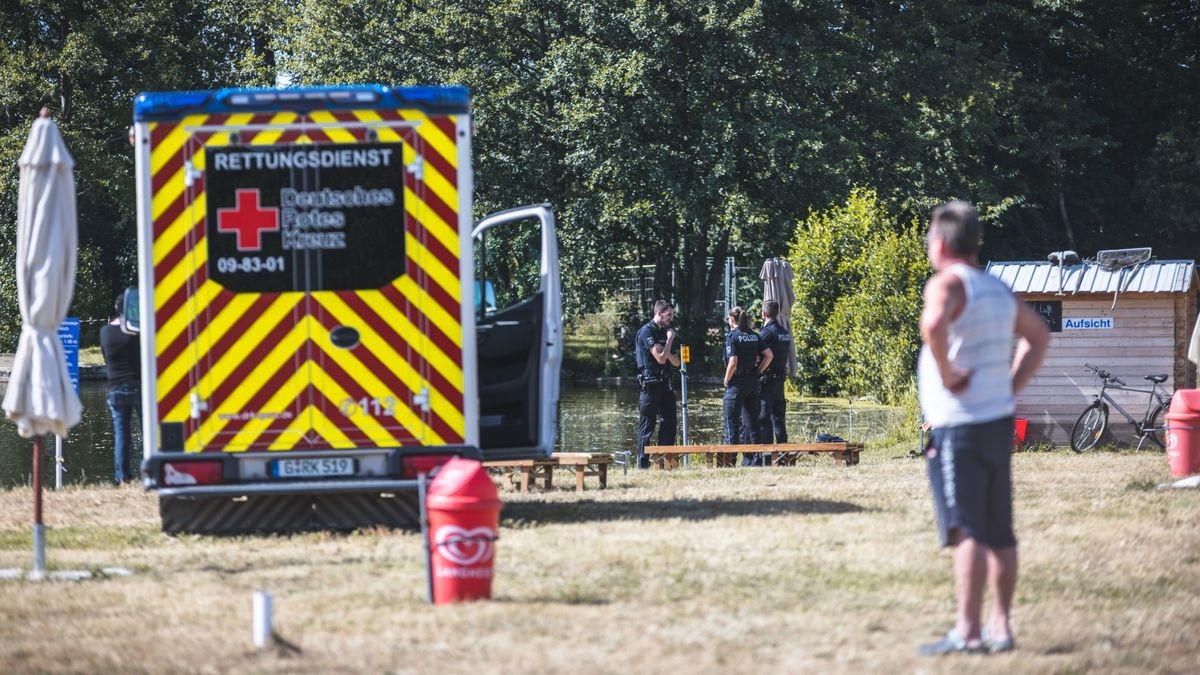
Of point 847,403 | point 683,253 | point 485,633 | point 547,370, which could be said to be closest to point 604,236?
point 683,253

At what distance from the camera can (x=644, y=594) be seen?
317 inches

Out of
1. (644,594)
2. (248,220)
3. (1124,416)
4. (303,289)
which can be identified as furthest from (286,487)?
(1124,416)

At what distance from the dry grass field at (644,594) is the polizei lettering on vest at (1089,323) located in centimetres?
645

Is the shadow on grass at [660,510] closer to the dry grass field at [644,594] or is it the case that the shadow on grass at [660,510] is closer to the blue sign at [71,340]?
the dry grass field at [644,594]

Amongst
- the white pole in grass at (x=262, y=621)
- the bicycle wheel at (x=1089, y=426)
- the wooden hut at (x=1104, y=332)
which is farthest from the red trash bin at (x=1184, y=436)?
the white pole in grass at (x=262, y=621)

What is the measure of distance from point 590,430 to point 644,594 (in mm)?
19897

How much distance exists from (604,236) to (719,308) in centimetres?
656

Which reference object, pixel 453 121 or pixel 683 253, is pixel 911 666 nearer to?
pixel 453 121

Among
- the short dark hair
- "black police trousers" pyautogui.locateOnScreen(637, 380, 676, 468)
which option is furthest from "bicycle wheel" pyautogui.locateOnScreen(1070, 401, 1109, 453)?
the short dark hair

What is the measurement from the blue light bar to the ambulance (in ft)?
0.04

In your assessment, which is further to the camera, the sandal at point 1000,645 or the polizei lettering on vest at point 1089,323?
the polizei lettering on vest at point 1089,323

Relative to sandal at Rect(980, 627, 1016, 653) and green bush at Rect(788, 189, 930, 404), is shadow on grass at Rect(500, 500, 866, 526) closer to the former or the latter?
sandal at Rect(980, 627, 1016, 653)

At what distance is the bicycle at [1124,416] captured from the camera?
18.4 meters

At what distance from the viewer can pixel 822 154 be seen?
124ft
